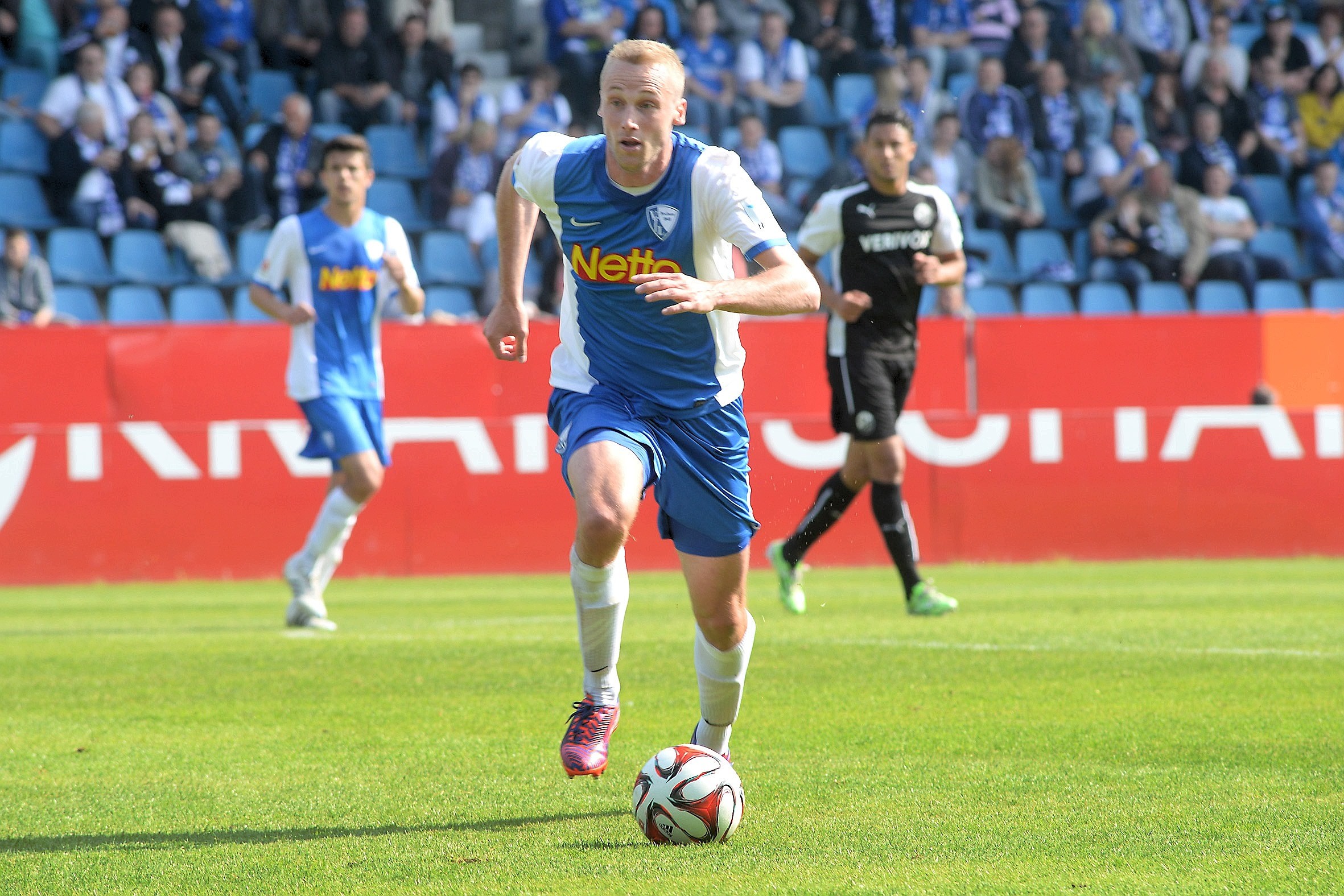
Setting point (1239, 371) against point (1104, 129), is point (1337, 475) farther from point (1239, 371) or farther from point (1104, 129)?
point (1104, 129)

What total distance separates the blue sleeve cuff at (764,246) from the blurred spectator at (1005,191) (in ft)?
43.1

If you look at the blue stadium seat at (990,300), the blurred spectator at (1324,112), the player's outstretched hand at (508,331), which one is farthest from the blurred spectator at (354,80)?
the player's outstretched hand at (508,331)

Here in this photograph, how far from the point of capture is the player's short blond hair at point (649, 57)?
4.16m

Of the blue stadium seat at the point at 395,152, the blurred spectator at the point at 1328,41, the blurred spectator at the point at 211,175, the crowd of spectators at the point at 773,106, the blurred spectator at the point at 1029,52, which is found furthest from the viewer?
the blurred spectator at the point at 1328,41

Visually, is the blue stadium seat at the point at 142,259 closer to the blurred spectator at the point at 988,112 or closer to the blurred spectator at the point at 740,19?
the blurred spectator at the point at 740,19

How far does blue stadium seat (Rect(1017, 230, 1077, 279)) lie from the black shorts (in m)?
7.99

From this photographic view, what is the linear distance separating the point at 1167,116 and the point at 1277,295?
9.38 ft

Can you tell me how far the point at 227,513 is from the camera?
40.5 feet

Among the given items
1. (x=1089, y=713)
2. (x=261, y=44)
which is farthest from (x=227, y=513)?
(x=1089, y=713)

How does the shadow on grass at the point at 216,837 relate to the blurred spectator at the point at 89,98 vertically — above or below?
below

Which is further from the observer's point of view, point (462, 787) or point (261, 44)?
point (261, 44)

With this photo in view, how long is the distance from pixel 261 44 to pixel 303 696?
12683 millimetres

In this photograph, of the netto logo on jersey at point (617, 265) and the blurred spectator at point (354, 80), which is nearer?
the netto logo on jersey at point (617, 265)

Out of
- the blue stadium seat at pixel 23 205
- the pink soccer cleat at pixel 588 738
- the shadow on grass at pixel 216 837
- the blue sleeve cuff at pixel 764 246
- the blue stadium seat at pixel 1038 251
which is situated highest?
the blue sleeve cuff at pixel 764 246
